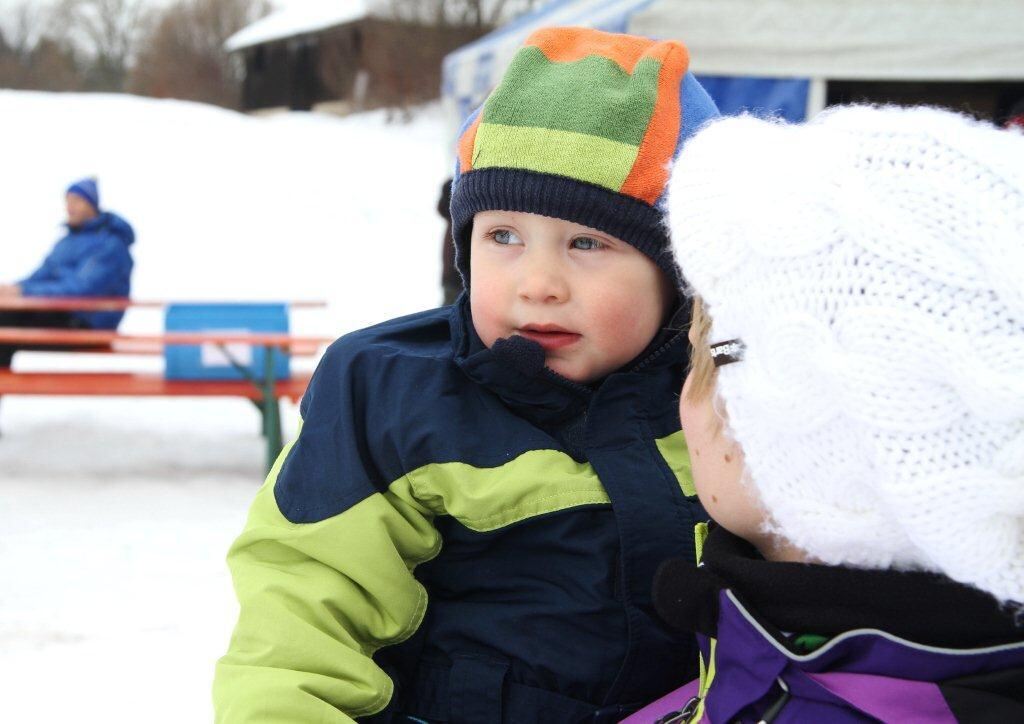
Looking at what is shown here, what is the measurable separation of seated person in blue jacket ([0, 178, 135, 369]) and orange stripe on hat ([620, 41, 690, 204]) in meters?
5.60

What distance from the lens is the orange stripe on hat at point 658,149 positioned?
54.2 inches

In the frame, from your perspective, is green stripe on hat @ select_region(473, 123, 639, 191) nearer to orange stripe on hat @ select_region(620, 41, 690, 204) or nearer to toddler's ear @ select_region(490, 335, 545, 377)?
orange stripe on hat @ select_region(620, 41, 690, 204)

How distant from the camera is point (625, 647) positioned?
4.40ft

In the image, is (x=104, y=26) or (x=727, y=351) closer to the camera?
(x=727, y=351)

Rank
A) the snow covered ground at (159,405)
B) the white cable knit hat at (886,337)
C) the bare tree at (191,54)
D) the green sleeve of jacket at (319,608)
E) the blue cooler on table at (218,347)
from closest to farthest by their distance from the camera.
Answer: the white cable knit hat at (886,337) < the green sleeve of jacket at (319,608) < the snow covered ground at (159,405) < the blue cooler on table at (218,347) < the bare tree at (191,54)

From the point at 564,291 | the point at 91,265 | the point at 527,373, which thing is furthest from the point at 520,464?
the point at 91,265

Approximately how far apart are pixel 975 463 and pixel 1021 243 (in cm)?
17

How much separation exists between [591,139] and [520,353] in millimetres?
297

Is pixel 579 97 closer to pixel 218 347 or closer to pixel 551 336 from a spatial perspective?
pixel 551 336

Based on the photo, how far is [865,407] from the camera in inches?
31.8

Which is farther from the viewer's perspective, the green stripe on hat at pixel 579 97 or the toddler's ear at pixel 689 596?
the green stripe on hat at pixel 579 97

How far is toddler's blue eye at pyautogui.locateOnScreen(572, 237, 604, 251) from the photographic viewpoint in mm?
1416

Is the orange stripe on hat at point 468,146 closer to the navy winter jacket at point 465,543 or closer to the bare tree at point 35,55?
the navy winter jacket at point 465,543

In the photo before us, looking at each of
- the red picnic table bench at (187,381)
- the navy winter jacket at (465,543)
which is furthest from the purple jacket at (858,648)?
the red picnic table bench at (187,381)
